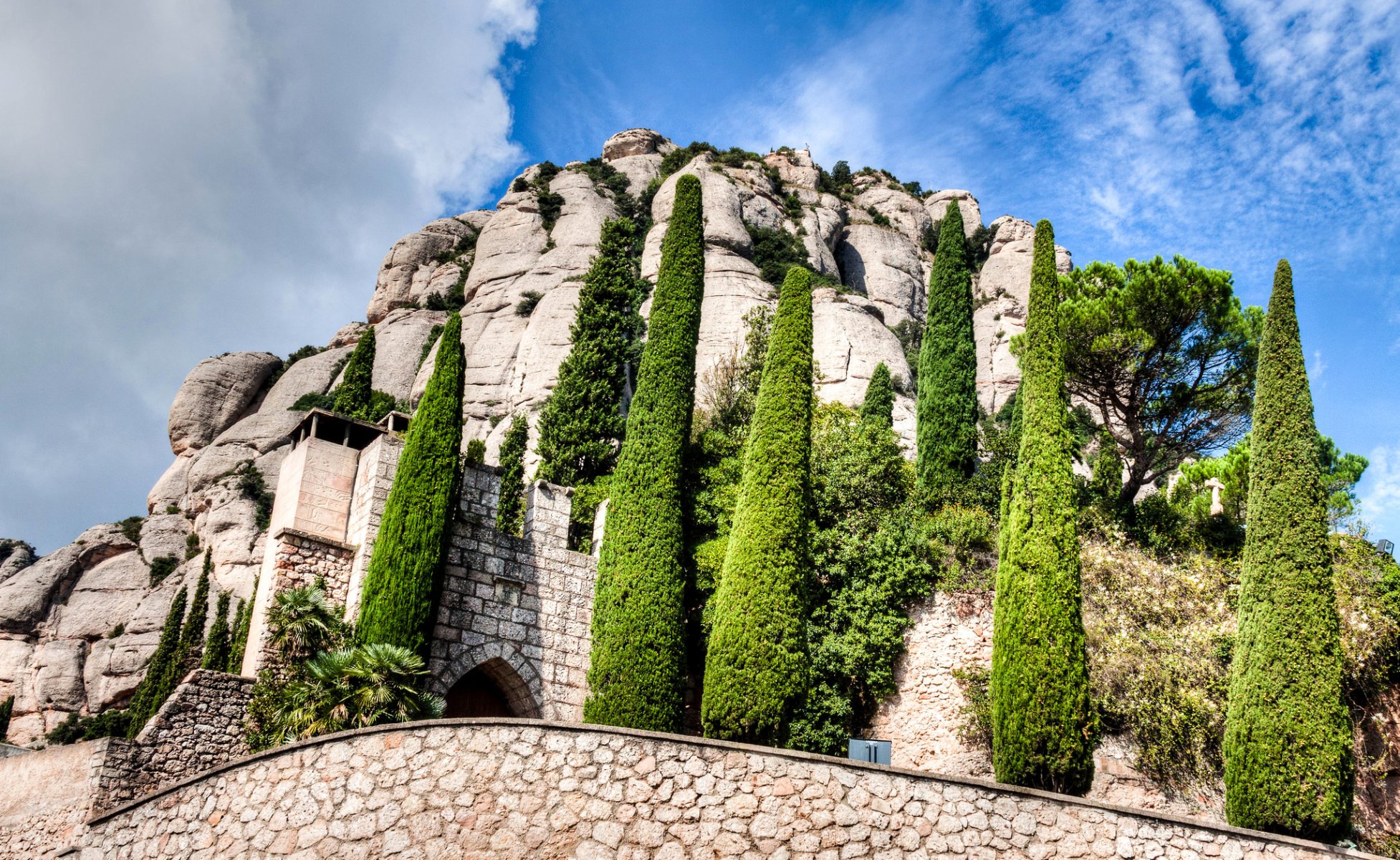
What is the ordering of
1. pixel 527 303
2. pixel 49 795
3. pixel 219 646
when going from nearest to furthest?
pixel 49 795 < pixel 219 646 < pixel 527 303

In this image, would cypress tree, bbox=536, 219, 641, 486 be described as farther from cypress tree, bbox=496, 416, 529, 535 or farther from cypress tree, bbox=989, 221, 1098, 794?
cypress tree, bbox=989, 221, 1098, 794

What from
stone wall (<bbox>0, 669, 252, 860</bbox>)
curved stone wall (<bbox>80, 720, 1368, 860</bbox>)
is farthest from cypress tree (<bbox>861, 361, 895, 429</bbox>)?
stone wall (<bbox>0, 669, 252, 860</bbox>)

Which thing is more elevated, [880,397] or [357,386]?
[880,397]

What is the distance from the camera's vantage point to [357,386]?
90.4 ft

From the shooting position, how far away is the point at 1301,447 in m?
13.8

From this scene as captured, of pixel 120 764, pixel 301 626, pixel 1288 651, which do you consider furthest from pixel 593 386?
pixel 1288 651

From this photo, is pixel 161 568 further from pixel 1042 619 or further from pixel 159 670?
pixel 1042 619

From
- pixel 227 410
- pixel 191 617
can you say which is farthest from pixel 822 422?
pixel 227 410

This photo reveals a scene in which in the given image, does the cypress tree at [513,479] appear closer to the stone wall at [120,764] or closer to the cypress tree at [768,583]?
the cypress tree at [768,583]

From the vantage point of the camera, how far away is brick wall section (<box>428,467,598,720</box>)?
1688 centimetres

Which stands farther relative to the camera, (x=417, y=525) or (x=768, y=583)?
(x=417, y=525)

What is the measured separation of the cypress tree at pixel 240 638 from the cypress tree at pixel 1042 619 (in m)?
12.1

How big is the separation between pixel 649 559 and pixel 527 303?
22.7m

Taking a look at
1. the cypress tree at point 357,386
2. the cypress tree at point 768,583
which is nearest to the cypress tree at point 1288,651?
the cypress tree at point 768,583
